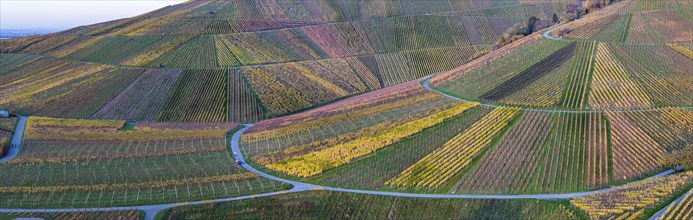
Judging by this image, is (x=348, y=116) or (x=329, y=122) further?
(x=348, y=116)

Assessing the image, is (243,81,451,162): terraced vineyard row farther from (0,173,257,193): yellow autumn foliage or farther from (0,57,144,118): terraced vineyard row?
(0,57,144,118): terraced vineyard row

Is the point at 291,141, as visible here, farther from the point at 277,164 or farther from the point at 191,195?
the point at 191,195

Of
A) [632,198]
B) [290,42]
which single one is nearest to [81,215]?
[632,198]

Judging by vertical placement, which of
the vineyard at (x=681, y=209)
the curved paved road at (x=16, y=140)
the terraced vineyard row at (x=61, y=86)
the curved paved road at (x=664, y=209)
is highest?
the terraced vineyard row at (x=61, y=86)

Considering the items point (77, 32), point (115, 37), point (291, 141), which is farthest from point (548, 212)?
point (77, 32)

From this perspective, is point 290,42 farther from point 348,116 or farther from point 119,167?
point 119,167

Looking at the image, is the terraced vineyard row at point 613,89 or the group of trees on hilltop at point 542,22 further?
the group of trees on hilltop at point 542,22

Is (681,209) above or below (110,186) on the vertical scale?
below

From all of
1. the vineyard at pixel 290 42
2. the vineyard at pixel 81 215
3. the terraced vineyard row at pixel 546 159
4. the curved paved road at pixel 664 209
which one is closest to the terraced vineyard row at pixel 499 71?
the terraced vineyard row at pixel 546 159

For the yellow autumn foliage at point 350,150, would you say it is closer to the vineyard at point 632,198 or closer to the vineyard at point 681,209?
the vineyard at point 632,198
